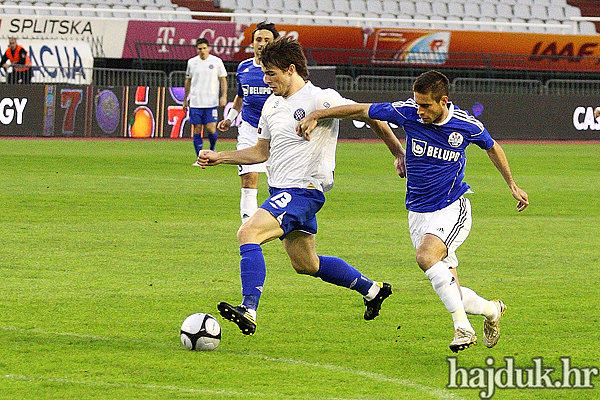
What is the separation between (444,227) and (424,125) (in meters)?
0.63

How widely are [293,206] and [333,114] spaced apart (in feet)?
2.05

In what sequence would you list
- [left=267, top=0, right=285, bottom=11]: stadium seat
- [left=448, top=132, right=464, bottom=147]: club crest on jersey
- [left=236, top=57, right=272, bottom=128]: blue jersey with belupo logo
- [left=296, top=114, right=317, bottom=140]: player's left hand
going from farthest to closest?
[left=267, top=0, right=285, bottom=11]: stadium seat < [left=236, top=57, right=272, bottom=128]: blue jersey with belupo logo < [left=296, top=114, right=317, bottom=140]: player's left hand < [left=448, top=132, right=464, bottom=147]: club crest on jersey

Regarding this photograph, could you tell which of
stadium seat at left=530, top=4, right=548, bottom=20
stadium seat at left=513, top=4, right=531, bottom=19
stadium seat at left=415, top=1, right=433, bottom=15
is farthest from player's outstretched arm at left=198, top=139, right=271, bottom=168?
stadium seat at left=530, top=4, right=548, bottom=20

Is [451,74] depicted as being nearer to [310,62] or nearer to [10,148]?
[310,62]

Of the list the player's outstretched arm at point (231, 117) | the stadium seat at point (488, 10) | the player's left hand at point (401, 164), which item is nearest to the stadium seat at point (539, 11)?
the stadium seat at point (488, 10)

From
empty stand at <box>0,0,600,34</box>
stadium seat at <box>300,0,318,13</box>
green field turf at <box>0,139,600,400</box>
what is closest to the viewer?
green field turf at <box>0,139,600,400</box>

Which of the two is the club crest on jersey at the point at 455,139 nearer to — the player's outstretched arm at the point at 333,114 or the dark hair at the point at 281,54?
the player's outstretched arm at the point at 333,114

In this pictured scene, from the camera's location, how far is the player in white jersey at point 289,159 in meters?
6.44

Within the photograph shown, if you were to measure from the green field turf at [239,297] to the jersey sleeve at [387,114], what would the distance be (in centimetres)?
137

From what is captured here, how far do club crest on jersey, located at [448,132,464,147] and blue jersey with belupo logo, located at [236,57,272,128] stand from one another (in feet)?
14.0

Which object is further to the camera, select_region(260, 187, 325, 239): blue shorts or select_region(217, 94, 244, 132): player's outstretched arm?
select_region(217, 94, 244, 132): player's outstretched arm

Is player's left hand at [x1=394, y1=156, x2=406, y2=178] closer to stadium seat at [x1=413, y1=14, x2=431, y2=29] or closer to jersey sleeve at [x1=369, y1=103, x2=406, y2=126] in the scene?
jersey sleeve at [x1=369, y1=103, x2=406, y2=126]

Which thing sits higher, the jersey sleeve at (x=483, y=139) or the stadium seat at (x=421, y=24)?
the jersey sleeve at (x=483, y=139)

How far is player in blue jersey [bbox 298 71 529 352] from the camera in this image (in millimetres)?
6211
